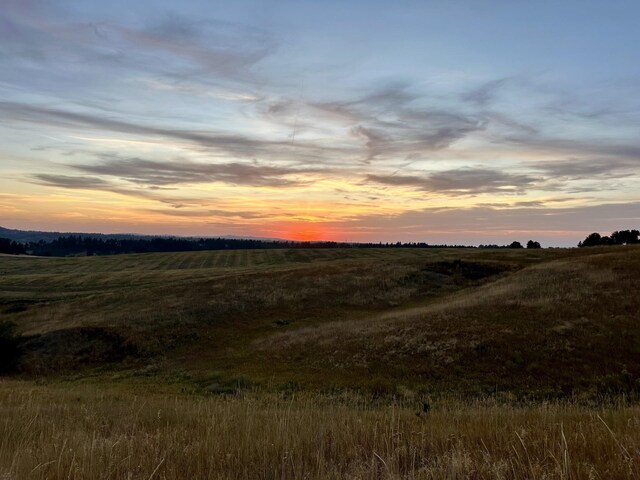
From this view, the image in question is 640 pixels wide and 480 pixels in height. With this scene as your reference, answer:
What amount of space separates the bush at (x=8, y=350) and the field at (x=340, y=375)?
81cm

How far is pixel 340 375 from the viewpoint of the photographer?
25234mm

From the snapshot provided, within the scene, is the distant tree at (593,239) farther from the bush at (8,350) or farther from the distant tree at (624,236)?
the bush at (8,350)

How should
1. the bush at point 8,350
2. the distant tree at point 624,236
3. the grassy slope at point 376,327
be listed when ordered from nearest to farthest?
the grassy slope at point 376,327 → the bush at point 8,350 → the distant tree at point 624,236

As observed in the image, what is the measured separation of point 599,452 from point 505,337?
2428 cm

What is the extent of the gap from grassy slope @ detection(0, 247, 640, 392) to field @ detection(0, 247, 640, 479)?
0.17 meters

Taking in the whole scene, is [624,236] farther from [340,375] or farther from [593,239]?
[340,375]

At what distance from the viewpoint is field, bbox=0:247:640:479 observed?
185 inches

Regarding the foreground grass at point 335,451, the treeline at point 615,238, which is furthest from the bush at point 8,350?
the treeline at point 615,238

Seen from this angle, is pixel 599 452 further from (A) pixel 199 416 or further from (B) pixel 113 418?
(B) pixel 113 418

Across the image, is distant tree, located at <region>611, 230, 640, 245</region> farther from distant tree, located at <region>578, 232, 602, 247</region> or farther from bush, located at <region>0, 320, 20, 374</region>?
bush, located at <region>0, 320, 20, 374</region>

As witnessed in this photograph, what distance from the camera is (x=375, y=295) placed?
160 ft

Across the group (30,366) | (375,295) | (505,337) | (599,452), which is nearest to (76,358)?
(30,366)

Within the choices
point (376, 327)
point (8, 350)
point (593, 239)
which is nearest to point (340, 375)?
point (376, 327)

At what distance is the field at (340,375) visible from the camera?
4.70 metres
